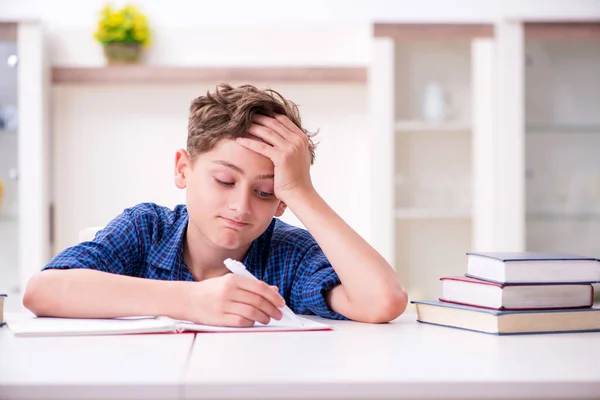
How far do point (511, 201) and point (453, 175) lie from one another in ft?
0.87

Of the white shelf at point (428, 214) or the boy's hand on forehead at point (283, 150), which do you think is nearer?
the boy's hand on forehead at point (283, 150)

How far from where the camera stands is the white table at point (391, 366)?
754 mm

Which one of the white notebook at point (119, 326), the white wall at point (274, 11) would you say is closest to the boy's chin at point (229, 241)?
the white notebook at point (119, 326)

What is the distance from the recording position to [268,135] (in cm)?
138

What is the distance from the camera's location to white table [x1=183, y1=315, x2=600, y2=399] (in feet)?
2.48

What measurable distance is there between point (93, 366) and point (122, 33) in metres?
2.52

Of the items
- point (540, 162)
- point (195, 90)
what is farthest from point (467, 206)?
point (195, 90)

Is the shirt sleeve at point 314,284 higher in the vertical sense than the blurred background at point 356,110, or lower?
lower

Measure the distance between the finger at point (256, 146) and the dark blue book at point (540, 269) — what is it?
411mm

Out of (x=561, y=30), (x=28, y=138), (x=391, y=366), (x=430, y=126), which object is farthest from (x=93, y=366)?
(x=561, y=30)

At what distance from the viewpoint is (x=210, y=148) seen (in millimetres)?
1427

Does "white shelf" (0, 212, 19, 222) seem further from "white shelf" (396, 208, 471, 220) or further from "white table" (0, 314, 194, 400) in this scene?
"white table" (0, 314, 194, 400)

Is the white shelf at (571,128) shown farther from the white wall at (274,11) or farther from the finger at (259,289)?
the finger at (259,289)

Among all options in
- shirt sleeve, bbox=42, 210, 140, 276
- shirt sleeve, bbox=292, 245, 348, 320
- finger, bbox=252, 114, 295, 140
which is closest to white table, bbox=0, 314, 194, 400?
shirt sleeve, bbox=42, 210, 140, 276
